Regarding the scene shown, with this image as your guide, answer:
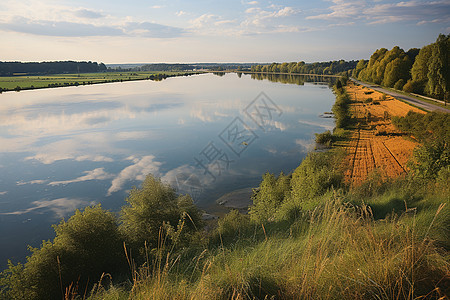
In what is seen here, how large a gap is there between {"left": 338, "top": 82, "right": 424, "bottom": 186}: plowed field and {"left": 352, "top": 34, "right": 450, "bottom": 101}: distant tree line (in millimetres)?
5067

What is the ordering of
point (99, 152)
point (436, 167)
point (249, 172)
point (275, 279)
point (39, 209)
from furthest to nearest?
1. point (99, 152)
2. point (249, 172)
3. point (39, 209)
4. point (436, 167)
5. point (275, 279)

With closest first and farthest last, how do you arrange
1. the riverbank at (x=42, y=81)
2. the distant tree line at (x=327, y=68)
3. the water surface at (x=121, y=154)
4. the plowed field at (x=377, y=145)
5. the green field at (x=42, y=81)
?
1. the water surface at (x=121, y=154)
2. the plowed field at (x=377, y=145)
3. the riverbank at (x=42, y=81)
4. the green field at (x=42, y=81)
5. the distant tree line at (x=327, y=68)

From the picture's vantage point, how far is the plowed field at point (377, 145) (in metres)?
22.6

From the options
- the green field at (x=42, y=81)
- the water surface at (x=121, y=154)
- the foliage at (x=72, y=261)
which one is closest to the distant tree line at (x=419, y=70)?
the water surface at (x=121, y=154)

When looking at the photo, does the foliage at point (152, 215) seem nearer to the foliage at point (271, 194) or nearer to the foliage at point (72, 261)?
the foliage at point (72, 261)

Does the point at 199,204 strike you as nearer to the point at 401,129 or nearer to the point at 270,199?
the point at 270,199

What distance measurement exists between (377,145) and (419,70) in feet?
110

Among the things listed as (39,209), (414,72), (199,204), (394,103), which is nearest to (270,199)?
(199,204)

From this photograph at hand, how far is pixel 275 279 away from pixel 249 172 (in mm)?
21731

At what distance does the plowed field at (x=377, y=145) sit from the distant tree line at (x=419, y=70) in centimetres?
507

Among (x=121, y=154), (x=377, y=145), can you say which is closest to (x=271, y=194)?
(x=121, y=154)

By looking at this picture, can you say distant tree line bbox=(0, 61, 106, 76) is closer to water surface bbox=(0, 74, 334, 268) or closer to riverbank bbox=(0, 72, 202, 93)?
→ riverbank bbox=(0, 72, 202, 93)

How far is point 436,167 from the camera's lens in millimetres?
11945

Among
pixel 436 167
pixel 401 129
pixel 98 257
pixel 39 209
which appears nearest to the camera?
pixel 98 257
